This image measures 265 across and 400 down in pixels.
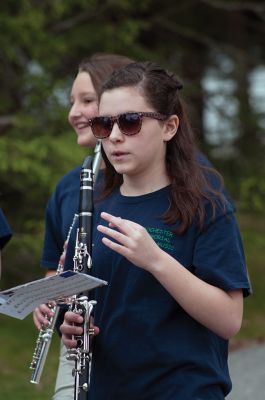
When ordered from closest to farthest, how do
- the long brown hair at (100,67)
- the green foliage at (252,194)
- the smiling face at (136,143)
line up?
the smiling face at (136,143)
the long brown hair at (100,67)
the green foliage at (252,194)

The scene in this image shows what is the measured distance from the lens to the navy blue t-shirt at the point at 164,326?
2.55m

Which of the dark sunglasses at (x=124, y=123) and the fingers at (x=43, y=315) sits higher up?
the dark sunglasses at (x=124, y=123)

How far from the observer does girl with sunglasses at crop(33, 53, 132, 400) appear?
3662 mm

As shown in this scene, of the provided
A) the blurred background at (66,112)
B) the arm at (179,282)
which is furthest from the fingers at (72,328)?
the blurred background at (66,112)

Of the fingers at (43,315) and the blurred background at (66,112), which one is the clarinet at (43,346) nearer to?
the fingers at (43,315)

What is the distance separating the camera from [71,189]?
382 cm

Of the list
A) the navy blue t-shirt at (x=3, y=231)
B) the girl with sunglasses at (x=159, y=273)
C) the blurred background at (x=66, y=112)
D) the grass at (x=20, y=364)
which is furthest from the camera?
the blurred background at (x=66, y=112)

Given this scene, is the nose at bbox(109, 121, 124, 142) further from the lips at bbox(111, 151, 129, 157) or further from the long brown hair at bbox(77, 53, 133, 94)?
the long brown hair at bbox(77, 53, 133, 94)

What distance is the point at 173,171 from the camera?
2.76 meters

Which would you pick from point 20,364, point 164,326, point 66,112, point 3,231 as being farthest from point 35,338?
point 164,326

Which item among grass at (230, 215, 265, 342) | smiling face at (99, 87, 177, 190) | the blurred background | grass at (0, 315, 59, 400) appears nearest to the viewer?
smiling face at (99, 87, 177, 190)

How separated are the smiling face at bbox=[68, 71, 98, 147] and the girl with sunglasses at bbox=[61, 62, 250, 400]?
3.81 ft

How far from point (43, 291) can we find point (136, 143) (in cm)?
52

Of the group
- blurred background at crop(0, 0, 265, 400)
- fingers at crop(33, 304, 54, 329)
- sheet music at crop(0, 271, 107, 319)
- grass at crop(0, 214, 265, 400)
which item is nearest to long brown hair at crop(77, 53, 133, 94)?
fingers at crop(33, 304, 54, 329)
